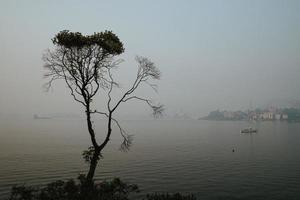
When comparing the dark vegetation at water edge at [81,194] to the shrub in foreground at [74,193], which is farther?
the shrub in foreground at [74,193]

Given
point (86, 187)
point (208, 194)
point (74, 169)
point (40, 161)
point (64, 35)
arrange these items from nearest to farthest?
point (86, 187), point (64, 35), point (208, 194), point (74, 169), point (40, 161)

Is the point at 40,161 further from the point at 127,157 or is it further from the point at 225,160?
the point at 225,160

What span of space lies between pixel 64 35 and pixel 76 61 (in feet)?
7.25

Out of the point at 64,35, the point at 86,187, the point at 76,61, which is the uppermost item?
the point at 64,35

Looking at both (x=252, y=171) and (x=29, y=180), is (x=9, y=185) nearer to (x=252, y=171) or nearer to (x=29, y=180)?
(x=29, y=180)

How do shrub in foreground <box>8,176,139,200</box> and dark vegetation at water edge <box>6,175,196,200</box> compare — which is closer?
dark vegetation at water edge <box>6,175,196,200</box>

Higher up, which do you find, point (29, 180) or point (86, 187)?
point (86, 187)

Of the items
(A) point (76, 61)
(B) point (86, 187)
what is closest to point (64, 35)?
(A) point (76, 61)

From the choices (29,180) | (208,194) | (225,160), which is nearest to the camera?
(208,194)

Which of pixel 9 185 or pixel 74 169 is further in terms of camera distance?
pixel 74 169

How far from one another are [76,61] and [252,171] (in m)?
48.1

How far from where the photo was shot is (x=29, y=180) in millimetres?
48219

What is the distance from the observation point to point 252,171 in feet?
195

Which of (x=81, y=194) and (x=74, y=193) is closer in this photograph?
(x=81, y=194)
